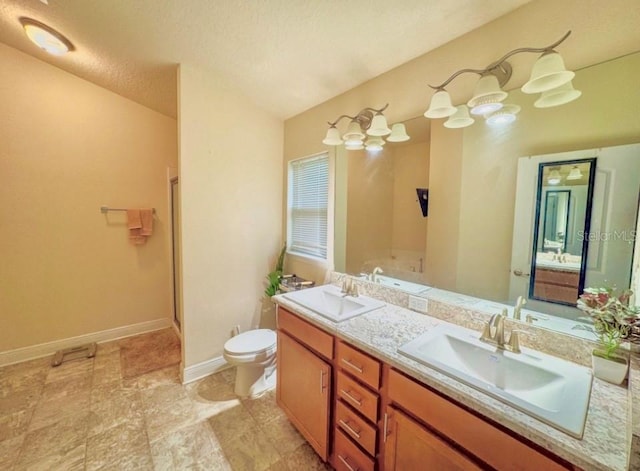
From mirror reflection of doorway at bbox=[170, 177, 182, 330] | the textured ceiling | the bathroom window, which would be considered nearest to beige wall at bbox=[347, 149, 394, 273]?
the bathroom window

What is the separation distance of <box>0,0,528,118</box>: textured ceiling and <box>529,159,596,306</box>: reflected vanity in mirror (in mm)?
806

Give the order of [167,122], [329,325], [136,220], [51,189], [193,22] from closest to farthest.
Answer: [329,325]
[193,22]
[51,189]
[136,220]
[167,122]

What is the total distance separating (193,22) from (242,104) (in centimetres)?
84

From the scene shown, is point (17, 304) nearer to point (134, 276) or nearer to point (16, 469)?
point (134, 276)

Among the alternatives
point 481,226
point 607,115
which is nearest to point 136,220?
point 481,226

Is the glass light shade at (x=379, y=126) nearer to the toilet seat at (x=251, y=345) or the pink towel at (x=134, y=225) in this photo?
the toilet seat at (x=251, y=345)

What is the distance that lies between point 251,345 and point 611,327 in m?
2.03

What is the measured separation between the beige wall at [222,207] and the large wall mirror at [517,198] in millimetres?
1234

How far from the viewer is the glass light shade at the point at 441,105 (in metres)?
1.38

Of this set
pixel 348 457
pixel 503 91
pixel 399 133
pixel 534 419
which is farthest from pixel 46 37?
pixel 534 419

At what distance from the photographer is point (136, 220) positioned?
3.04 metres

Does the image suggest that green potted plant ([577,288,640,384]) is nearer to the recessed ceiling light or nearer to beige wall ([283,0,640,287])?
beige wall ([283,0,640,287])

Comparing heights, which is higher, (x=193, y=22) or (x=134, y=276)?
(x=193, y=22)

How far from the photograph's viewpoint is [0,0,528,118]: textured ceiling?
1.42 m
